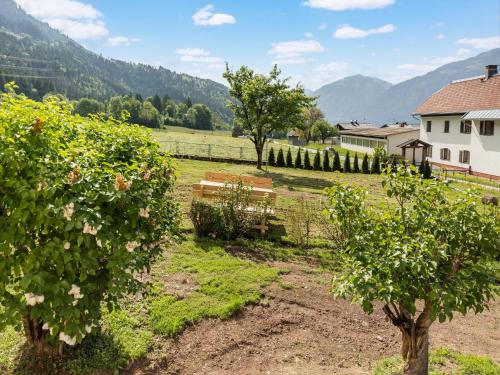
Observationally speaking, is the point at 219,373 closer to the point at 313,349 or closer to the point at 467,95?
the point at 313,349

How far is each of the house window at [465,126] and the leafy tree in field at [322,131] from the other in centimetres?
5060

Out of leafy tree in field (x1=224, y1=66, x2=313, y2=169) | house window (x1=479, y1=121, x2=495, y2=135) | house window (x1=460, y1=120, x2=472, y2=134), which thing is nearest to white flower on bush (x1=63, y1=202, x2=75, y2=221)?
leafy tree in field (x1=224, y1=66, x2=313, y2=169)

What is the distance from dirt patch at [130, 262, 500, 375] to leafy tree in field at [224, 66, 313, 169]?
790 inches

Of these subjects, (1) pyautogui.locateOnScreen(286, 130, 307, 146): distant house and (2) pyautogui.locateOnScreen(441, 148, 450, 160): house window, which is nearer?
(2) pyautogui.locateOnScreen(441, 148, 450, 160): house window

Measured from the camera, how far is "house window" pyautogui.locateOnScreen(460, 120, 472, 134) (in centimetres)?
3428

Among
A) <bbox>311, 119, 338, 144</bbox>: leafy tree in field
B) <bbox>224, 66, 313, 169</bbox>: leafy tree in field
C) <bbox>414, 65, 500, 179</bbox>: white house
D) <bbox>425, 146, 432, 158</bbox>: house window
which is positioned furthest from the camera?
<bbox>311, 119, 338, 144</bbox>: leafy tree in field

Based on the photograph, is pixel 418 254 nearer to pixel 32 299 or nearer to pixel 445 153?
pixel 32 299

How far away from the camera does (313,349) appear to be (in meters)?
6.12

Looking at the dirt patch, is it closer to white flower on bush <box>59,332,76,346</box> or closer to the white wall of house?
white flower on bush <box>59,332,76,346</box>

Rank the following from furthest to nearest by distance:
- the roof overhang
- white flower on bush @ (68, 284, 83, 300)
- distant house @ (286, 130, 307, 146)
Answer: distant house @ (286, 130, 307, 146) < the roof overhang < white flower on bush @ (68, 284, 83, 300)

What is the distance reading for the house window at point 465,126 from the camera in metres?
34.3

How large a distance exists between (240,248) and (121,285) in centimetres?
634

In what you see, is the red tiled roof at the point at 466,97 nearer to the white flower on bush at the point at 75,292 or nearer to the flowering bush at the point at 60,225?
the flowering bush at the point at 60,225

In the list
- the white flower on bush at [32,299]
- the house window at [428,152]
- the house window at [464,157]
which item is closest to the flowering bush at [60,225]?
the white flower on bush at [32,299]
